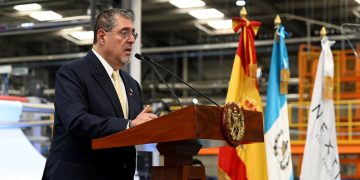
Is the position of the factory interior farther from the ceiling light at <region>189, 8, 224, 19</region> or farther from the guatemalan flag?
the guatemalan flag

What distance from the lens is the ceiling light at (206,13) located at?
13.1m

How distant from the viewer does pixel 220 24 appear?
14062 millimetres

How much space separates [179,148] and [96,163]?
0.29 meters

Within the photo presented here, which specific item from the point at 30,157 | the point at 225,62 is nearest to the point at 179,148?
the point at 30,157

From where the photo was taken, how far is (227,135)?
74.6 inches

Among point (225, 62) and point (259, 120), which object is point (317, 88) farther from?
point (225, 62)

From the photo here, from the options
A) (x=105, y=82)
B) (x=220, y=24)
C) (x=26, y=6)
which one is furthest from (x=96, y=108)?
(x=220, y=24)

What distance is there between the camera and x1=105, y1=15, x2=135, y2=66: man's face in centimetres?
220

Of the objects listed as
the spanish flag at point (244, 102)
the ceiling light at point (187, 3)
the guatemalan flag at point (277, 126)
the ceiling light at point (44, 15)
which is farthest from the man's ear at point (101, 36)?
the ceiling light at point (187, 3)

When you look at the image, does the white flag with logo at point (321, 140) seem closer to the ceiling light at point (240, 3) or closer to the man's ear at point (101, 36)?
the man's ear at point (101, 36)

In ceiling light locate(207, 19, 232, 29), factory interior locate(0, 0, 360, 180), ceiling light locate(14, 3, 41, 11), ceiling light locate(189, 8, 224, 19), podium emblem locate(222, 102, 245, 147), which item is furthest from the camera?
ceiling light locate(207, 19, 232, 29)

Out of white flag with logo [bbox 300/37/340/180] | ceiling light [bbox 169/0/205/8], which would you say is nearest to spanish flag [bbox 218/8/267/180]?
white flag with logo [bbox 300/37/340/180]

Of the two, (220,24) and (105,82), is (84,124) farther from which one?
(220,24)

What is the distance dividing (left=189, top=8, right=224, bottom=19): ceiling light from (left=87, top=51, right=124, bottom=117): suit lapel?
1082 centimetres
